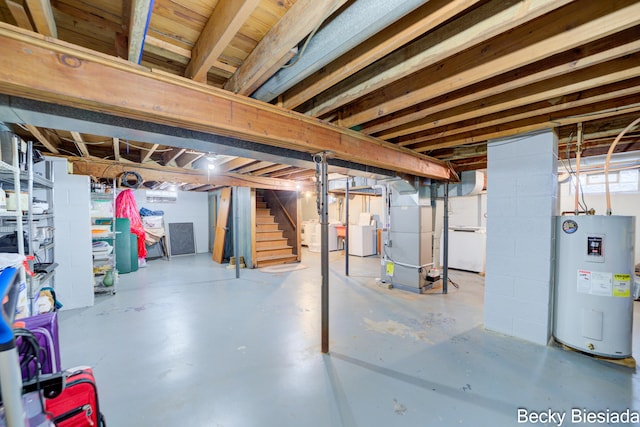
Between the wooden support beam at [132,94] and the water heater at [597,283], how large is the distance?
249 centimetres

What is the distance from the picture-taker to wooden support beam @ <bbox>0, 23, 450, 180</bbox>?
1152 mm

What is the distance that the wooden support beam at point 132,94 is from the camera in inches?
45.4

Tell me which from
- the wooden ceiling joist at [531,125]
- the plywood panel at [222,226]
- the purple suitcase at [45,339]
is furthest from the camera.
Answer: the plywood panel at [222,226]

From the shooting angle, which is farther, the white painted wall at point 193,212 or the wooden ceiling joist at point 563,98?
the white painted wall at point 193,212

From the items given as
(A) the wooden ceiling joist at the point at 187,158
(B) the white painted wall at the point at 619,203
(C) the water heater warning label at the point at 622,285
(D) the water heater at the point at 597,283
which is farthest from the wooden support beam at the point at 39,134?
(B) the white painted wall at the point at 619,203

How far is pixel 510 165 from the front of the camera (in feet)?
8.96

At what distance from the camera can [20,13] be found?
116 centimetres

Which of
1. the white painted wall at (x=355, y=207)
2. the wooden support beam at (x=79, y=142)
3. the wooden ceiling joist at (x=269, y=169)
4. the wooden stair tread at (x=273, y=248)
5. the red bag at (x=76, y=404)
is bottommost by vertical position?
the wooden stair tread at (x=273, y=248)

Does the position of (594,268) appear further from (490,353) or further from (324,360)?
(324,360)

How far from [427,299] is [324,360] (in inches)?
87.5

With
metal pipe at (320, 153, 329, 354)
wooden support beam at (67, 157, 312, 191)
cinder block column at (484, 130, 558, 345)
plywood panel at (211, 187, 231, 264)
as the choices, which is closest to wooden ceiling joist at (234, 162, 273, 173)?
wooden support beam at (67, 157, 312, 191)

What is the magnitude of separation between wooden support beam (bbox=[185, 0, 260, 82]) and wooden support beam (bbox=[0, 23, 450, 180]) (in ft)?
0.59

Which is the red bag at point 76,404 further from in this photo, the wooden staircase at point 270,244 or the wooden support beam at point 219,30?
the wooden staircase at point 270,244

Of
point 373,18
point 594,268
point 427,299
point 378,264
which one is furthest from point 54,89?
point 378,264
